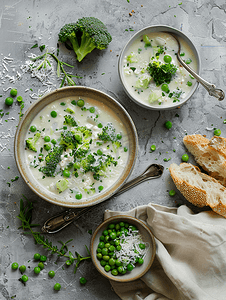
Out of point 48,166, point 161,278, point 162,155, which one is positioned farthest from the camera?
point 162,155

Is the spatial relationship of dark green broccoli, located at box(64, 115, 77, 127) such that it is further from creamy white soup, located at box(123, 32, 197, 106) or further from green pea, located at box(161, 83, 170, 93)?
green pea, located at box(161, 83, 170, 93)

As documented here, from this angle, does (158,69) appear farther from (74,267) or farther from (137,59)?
(74,267)

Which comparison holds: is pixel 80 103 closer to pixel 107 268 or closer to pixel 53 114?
pixel 53 114

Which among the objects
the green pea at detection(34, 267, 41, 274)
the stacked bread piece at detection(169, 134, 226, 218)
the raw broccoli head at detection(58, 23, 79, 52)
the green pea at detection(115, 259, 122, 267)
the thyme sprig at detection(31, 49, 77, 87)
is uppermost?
the raw broccoli head at detection(58, 23, 79, 52)

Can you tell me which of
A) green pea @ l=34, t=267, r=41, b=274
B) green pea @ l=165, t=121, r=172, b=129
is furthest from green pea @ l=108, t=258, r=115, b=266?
green pea @ l=165, t=121, r=172, b=129

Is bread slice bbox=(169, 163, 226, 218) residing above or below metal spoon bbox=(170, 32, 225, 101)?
below

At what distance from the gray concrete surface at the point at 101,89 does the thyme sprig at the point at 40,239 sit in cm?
7

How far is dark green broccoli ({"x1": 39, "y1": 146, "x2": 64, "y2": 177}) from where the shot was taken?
106 inches

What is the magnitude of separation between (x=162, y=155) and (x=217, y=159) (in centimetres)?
59

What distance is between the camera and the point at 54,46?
3.06m

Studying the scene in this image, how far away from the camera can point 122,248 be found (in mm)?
2803

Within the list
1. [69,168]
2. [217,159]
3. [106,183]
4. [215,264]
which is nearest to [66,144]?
[69,168]

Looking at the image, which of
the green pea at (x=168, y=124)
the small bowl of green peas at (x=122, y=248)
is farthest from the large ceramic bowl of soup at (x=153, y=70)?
the small bowl of green peas at (x=122, y=248)

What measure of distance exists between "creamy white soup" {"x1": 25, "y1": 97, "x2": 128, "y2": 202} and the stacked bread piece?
2.21ft
